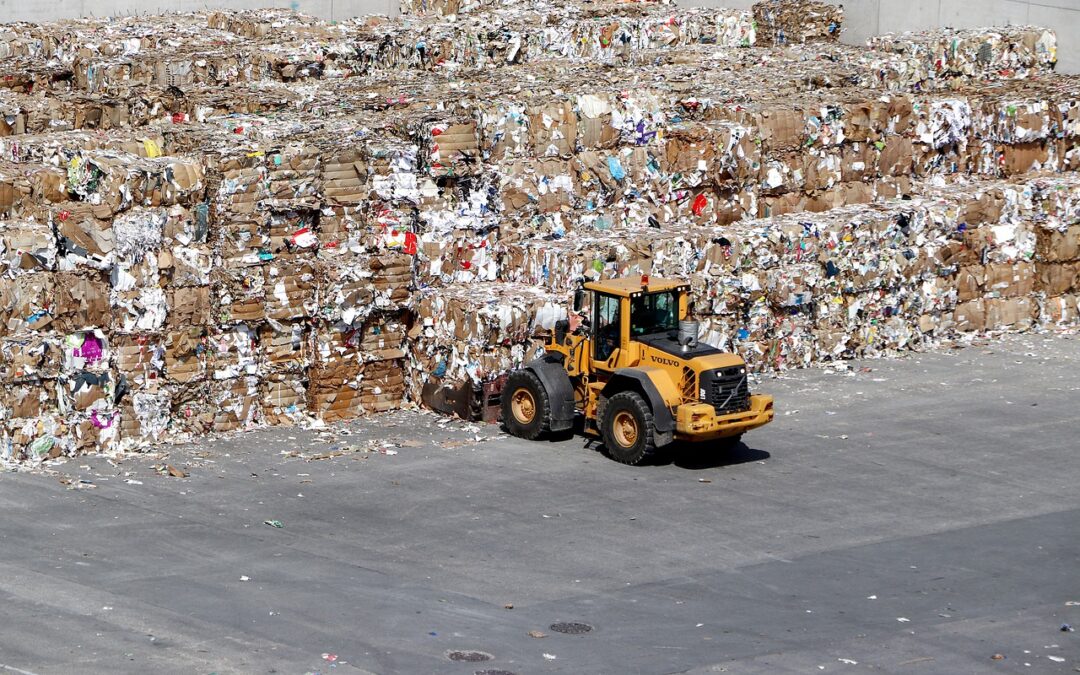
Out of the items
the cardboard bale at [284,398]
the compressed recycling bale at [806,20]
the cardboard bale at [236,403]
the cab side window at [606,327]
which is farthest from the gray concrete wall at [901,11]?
the cardboard bale at [236,403]

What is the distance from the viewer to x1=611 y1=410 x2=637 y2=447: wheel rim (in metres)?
15.2

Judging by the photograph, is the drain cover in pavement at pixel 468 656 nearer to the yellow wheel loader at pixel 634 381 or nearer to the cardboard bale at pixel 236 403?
the yellow wheel loader at pixel 634 381

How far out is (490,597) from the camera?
1163cm

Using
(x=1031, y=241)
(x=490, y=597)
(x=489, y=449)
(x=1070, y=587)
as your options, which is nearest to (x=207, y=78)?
(x=489, y=449)

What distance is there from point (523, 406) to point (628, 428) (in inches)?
50.8

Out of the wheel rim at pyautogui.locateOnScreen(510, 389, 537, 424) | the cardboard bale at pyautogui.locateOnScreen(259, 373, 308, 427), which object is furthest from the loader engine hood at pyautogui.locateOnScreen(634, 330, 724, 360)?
the cardboard bale at pyautogui.locateOnScreen(259, 373, 308, 427)

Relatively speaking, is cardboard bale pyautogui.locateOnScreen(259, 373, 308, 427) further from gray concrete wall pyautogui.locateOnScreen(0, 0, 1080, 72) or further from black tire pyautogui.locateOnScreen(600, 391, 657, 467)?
gray concrete wall pyautogui.locateOnScreen(0, 0, 1080, 72)

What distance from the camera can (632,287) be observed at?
1537cm

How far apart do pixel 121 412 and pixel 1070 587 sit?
8.58m

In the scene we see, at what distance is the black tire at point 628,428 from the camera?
1491 centimetres

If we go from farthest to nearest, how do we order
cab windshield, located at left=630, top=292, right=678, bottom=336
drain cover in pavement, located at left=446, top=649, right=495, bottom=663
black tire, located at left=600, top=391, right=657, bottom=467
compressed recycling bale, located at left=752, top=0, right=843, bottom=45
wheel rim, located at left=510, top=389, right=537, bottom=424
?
compressed recycling bale, located at left=752, top=0, right=843, bottom=45 → wheel rim, located at left=510, top=389, right=537, bottom=424 → cab windshield, located at left=630, top=292, right=678, bottom=336 → black tire, located at left=600, top=391, right=657, bottom=467 → drain cover in pavement, located at left=446, top=649, right=495, bottom=663

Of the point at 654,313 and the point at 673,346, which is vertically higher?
the point at 654,313

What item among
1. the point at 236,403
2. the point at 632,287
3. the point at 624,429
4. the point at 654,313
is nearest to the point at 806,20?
the point at 654,313

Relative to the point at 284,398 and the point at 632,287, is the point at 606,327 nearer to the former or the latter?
the point at 632,287
